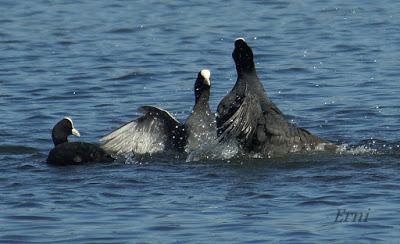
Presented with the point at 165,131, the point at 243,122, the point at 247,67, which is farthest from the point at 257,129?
the point at 165,131

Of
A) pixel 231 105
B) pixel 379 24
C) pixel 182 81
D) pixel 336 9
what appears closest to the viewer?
pixel 231 105

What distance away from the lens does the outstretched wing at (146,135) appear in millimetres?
11836

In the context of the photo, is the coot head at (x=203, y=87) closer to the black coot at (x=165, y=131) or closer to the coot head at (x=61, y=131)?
the black coot at (x=165, y=131)

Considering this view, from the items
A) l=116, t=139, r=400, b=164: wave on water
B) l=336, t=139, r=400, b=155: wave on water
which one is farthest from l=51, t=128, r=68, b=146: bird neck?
l=336, t=139, r=400, b=155: wave on water

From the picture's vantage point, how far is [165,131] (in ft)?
39.1

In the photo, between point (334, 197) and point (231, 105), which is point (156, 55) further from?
point (334, 197)

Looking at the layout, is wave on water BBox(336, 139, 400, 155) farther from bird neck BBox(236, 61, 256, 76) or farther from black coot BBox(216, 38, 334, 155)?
bird neck BBox(236, 61, 256, 76)

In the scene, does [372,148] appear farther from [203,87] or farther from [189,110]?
A: [189,110]

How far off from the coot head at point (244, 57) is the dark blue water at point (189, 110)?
104 cm

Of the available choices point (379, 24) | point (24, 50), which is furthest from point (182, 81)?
point (379, 24)

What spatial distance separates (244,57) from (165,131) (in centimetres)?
102

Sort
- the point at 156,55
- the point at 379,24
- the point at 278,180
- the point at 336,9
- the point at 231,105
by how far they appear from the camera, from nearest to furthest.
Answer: the point at 278,180, the point at 231,105, the point at 156,55, the point at 379,24, the point at 336,9

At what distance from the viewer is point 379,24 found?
19.5 m

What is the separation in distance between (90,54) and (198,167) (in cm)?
749
